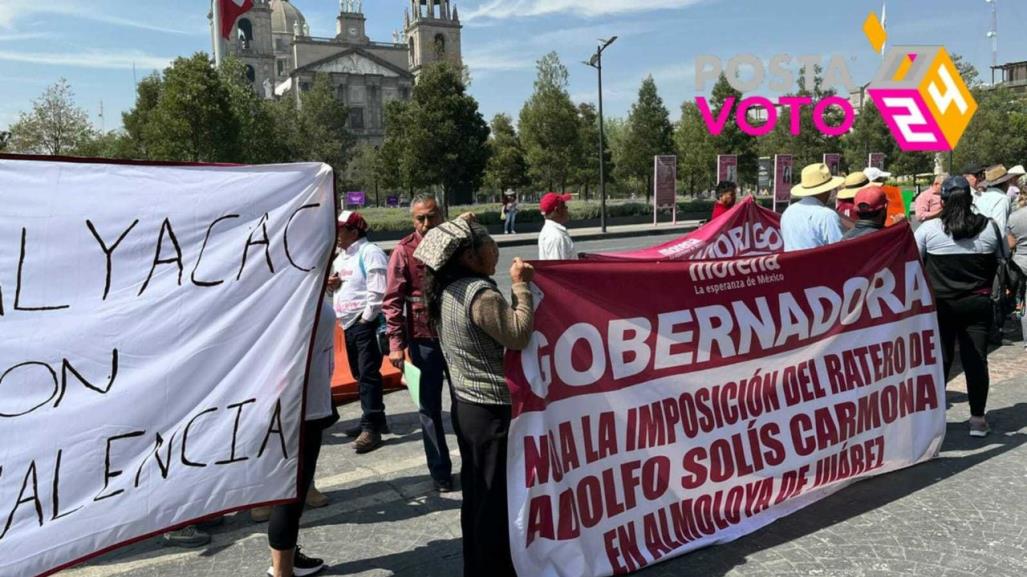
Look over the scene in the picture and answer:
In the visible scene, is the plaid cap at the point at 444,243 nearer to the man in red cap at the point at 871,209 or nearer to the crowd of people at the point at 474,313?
the crowd of people at the point at 474,313

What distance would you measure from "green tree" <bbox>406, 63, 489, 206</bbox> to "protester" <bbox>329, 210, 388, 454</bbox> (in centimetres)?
3075

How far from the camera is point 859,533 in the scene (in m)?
3.82

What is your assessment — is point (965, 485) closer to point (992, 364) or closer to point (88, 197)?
point (992, 364)

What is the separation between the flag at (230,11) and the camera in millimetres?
17641

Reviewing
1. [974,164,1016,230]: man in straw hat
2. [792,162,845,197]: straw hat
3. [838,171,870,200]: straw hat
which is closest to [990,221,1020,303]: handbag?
[974,164,1016,230]: man in straw hat

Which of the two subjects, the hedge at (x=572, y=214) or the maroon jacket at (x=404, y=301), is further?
the hedge at (x=572, y=214)

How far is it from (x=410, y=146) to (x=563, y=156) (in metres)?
8.74

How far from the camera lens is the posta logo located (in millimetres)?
37969

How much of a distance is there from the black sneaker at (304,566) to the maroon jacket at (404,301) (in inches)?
54.2

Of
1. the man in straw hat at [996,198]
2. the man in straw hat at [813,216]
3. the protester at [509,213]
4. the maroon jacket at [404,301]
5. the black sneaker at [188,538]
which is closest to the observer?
the black sneaker at [188,538]

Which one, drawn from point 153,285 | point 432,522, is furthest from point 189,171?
point 432,522

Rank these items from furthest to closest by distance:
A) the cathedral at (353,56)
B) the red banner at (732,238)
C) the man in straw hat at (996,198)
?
the cathedral at (353,56) < the man in straw hat at (996,198) < the red banner at (732,238)

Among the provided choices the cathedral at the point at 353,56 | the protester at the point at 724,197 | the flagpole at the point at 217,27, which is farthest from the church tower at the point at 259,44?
the protester at the point at 724,197

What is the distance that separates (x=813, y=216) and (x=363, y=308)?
3364mm
